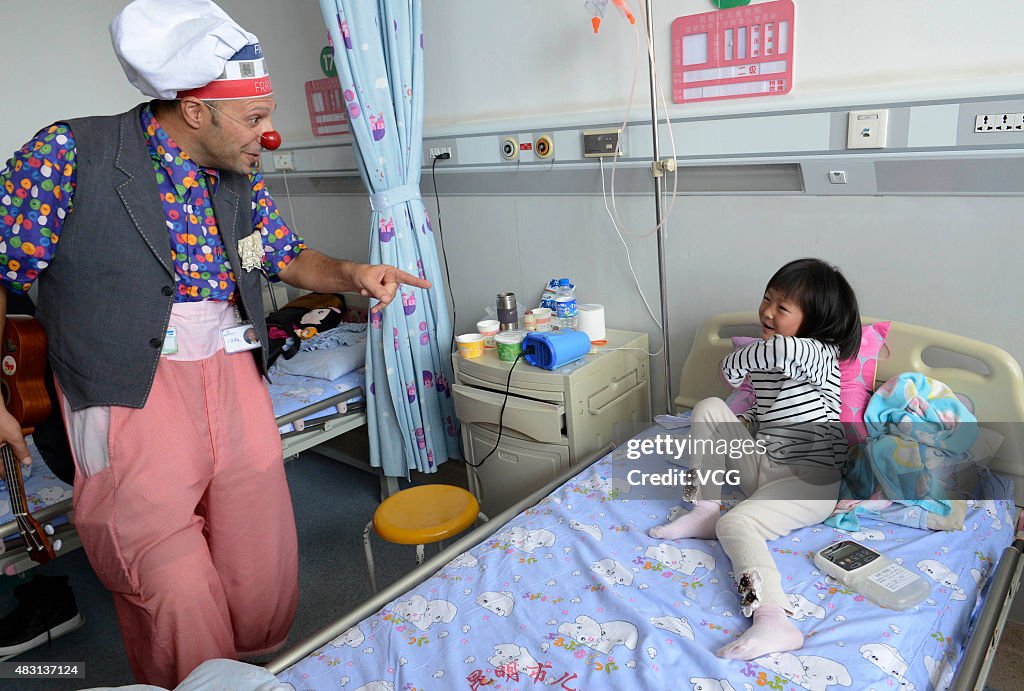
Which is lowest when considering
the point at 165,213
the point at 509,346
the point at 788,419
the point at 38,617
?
the point at 38,617

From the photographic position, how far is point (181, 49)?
1.56 m

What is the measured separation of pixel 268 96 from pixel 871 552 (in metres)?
1.72

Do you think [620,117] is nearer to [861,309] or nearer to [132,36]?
[861,309]

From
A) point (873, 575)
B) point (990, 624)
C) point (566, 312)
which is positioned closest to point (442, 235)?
point (566, 312)

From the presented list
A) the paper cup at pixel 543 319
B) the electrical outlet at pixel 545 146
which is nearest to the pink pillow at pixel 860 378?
the paper cup at pixel 543 319

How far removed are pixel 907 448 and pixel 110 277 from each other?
6.22ft

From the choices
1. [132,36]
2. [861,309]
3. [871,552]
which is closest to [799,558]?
[871,552]

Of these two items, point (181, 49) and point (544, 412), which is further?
point (544, 412)

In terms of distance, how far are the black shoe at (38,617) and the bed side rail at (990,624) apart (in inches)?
104

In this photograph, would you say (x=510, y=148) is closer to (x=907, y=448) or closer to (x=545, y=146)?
(x=545, y=146)

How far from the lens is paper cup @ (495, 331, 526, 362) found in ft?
8.14

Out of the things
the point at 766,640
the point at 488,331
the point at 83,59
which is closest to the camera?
→ the point at 766,640

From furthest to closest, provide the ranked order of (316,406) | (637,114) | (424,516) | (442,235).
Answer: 1. (442,235)
2. (316,406)
3. (637,114)
4. (424,516)

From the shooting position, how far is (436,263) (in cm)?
290
